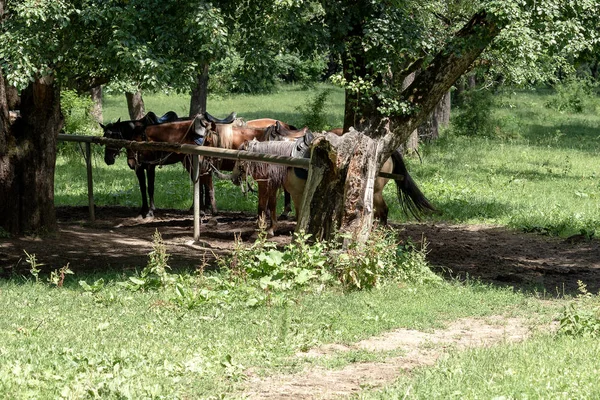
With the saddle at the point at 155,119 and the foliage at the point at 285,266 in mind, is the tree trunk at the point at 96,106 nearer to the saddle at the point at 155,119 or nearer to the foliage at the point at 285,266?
the saddle at the point at 155,119

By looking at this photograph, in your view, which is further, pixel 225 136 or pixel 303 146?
pixel 225 136

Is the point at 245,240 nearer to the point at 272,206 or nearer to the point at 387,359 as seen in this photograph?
the point at 272,206

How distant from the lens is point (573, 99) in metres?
39.2

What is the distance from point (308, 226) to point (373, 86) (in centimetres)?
192

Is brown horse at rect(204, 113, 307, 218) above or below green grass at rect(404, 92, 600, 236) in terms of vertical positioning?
above

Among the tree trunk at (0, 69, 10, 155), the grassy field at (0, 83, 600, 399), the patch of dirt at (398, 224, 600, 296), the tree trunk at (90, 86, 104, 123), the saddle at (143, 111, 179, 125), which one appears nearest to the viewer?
the grassy field at (0, 83, 600, 399)

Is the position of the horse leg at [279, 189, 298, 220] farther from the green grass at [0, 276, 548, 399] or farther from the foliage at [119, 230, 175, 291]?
the foliage at [119, 230, 175, 291]

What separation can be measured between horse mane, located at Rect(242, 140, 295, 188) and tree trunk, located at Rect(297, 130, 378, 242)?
2571mm

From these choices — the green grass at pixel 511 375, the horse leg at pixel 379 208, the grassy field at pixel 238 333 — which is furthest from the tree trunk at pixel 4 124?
the green grass at pixel 511 375

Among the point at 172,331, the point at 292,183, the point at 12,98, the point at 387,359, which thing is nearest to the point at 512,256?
the point at 292,183

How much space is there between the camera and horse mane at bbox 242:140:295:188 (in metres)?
13.0

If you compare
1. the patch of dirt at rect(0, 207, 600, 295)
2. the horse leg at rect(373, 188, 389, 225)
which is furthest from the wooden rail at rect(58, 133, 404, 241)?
the patch of dirt at rect(0, 207, 600, 295)

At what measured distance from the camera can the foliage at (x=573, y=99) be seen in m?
38.8

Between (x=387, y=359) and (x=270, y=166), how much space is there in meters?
7.14
